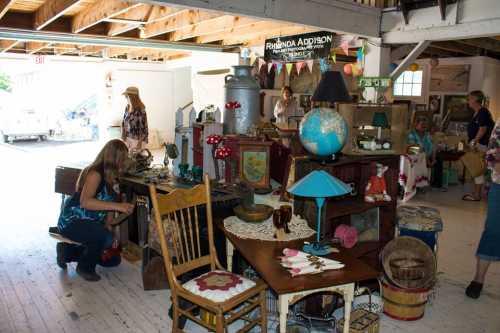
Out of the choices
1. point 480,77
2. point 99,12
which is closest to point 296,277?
point 99,12

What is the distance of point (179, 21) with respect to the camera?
7.04 metres

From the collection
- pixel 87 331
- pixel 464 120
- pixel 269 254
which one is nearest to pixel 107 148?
pixel 87 331

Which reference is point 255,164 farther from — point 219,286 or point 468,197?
point 468,197

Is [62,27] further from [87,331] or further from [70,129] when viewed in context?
[70,129]

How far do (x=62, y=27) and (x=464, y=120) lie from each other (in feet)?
29.4

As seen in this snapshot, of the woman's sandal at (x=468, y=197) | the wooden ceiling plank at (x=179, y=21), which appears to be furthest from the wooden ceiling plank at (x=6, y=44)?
the woman's sandal at (x=468, y=197)

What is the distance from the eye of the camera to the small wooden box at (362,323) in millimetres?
2842

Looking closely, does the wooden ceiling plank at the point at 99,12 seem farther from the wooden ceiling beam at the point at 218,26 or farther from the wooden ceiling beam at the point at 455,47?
the wooden ceiling beam at the point at 455,47

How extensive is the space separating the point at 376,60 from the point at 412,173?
6.25 feet

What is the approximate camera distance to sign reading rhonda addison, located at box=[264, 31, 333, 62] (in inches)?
273

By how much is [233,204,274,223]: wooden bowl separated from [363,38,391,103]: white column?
11.5 feet

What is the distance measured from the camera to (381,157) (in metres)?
3.51

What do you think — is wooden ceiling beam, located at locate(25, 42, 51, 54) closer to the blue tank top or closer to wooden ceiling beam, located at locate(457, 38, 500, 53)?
the blue tank top

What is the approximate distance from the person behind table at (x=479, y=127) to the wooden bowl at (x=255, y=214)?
533cm
